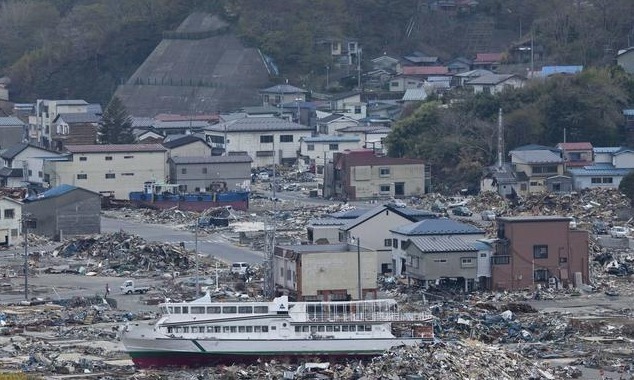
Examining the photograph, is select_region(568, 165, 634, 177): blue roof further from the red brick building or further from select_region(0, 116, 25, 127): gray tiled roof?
select_region(0, 116, 25, 127): gray tiled roof

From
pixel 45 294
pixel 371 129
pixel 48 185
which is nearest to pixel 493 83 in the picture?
pixel 371 129

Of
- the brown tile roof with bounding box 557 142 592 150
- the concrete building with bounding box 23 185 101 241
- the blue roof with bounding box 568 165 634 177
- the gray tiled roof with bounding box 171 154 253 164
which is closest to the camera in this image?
the concrete building with bounding box 23 185 101 241

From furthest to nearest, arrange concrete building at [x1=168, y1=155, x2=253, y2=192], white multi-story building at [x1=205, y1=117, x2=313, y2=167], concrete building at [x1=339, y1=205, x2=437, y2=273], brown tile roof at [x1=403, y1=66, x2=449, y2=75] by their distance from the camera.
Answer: brown tile roof at [x1=403, y1=66, x2=449, y2=75] → white multi-story building at [x1=205, y1=117, x2=313, y2=167] → concrete building at [x1=168, y1=155, x2=253, y2=192] → concrete building at [x1=339, y1=205, x2=437, y2=273]

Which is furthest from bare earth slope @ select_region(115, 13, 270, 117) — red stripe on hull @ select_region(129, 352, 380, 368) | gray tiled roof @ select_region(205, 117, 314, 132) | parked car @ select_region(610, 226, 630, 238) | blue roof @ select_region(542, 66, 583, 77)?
red stripe on hull @ select_region(129, 352, 380, 368)

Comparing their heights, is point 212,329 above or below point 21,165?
below

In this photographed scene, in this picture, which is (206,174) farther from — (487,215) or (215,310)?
(215,310)

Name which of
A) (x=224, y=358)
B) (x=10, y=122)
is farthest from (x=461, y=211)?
(x=10, y=122)
